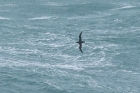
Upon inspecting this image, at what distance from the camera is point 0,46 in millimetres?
157000

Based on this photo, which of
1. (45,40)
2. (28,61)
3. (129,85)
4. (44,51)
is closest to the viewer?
(129,85)

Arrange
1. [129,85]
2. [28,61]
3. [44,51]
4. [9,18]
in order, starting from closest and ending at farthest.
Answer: [129,85]
[28,61]
[44,51]
[9,18]

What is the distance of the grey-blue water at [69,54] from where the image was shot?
122 meters

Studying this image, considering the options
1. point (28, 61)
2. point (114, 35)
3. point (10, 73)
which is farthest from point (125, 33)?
point (10, 73)

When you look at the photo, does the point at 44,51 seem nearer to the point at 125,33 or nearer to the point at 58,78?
the point at 58,78

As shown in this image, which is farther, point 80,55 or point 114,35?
point 114,35

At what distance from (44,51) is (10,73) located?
80.5ft

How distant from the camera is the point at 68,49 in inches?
6019

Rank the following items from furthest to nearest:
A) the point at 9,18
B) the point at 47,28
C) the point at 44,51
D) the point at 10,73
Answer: the point at 9,18 < the point at 47,28 < the point at 44,51 < the point at 10,73

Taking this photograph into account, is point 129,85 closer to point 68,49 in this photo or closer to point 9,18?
point 68,49

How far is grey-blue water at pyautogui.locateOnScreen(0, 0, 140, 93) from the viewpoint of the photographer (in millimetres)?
121812

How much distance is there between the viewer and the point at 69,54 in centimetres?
14750

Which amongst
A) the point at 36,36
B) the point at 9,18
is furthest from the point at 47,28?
the point at 9,18

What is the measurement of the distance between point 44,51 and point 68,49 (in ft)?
30.6
